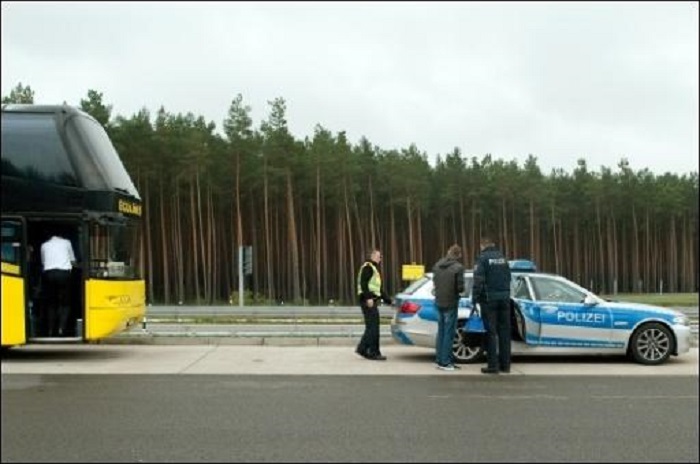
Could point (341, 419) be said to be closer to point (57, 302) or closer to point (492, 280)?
point (492, 280)

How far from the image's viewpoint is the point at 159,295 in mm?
47594

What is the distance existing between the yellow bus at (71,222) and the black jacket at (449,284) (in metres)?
4.61

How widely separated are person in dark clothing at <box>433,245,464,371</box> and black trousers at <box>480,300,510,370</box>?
0.45 m

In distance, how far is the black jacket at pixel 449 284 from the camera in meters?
11.2

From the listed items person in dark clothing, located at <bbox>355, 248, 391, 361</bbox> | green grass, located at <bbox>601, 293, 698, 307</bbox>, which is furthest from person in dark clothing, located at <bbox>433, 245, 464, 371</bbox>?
green grass, located at <bbox>601, 293, 698, 307</bbox>

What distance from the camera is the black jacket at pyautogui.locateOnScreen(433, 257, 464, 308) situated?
11.2 meters

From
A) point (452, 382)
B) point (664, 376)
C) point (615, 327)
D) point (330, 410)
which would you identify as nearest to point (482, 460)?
point (330, 410)

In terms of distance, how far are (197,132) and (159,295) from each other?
985 cm

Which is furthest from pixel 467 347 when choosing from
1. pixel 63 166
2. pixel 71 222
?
pixel 63 166

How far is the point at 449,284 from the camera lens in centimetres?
1122

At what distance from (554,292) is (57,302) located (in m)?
7.16

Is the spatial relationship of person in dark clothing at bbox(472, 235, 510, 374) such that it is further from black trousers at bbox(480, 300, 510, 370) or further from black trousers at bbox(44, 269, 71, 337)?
black trousers at bbox(44, 269, 71, 337)

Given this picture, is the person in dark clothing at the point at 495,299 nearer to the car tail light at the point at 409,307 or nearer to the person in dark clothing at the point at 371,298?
the car tail light at the point at 409,307

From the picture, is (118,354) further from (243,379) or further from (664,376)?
(664,376)
